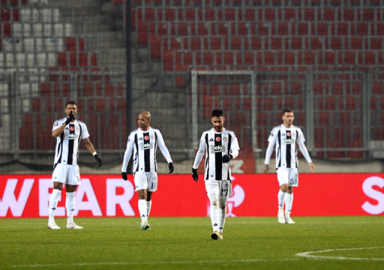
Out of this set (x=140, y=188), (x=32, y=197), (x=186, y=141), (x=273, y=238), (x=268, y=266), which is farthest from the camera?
(x=186, y=141)

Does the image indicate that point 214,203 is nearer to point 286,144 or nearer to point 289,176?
point 289,176

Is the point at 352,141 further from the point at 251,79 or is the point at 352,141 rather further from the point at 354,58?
the point at 354,58

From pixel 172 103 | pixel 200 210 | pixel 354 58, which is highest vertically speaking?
pixel 354 58

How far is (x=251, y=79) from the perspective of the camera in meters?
14.2

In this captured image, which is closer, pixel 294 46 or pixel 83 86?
pixel 83 86

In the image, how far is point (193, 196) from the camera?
1318 cm

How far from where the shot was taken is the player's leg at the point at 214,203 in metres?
7.34

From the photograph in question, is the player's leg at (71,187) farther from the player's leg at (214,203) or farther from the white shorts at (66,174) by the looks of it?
the player's leg at (214,203)

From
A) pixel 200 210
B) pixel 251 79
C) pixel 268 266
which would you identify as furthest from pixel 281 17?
pixel 268 266

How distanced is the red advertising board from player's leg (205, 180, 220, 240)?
568 centimetres

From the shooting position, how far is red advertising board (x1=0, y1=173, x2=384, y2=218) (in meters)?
12.9

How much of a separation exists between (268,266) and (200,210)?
8.13 m

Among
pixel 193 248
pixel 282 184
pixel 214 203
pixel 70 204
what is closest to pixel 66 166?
pixel 70 204

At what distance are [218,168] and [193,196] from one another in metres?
5.80
